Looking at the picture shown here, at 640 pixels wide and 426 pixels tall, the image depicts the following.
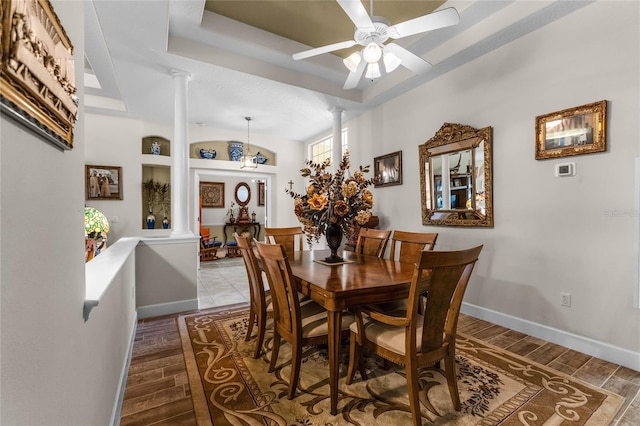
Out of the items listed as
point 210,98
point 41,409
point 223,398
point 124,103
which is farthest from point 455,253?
point 124,103

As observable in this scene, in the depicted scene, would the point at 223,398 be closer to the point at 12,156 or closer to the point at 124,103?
the point at 12,156

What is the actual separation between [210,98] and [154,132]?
1.92 meters

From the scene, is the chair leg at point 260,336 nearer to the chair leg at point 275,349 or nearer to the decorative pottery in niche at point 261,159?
the chair leg at point 275,349

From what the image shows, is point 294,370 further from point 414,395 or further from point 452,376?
point 452,376

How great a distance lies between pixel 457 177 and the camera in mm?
3443

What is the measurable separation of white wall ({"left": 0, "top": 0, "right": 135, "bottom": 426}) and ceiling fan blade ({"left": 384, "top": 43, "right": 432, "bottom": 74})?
6.73 feet

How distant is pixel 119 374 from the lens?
191 cm

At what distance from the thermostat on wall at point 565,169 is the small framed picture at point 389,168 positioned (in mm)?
1891

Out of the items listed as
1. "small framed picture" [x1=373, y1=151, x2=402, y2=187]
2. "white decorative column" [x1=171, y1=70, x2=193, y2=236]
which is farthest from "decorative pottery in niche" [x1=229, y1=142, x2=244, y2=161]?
"small framed picture" [x1=373, y1=151, x2=402, y2=187]

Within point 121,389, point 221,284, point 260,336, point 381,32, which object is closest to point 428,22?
point 381,32

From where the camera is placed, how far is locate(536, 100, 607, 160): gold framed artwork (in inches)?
92.8

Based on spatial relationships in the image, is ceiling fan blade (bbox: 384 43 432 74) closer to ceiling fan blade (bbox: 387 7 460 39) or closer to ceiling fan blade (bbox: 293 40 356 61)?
ceiling fan blade (bbox: 387 7 460 39)

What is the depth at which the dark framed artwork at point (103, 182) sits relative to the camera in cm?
507

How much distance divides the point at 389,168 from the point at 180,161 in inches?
114
